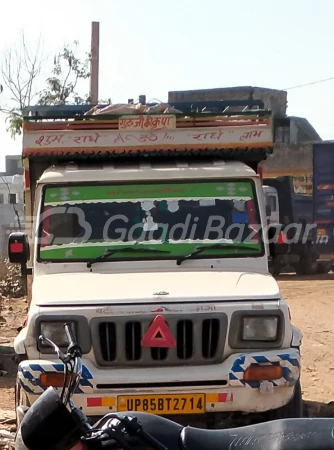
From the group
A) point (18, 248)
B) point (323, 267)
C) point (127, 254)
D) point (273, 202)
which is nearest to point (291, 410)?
point (127, 254)

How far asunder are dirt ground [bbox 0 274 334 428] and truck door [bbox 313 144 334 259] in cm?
178

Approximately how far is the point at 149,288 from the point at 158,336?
42 cm

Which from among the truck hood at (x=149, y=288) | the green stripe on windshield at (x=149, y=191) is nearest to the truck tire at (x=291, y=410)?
the truck hood at (x=149, y=288)

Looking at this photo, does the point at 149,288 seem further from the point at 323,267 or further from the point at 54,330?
the point at 323,267

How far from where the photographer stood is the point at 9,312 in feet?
45.6

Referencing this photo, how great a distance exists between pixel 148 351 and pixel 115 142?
2233 mm

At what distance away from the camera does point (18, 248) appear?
19.5 ft

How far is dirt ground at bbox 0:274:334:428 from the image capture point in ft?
24.3

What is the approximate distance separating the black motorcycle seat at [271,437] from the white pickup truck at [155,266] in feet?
7.65

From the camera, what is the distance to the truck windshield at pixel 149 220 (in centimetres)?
578

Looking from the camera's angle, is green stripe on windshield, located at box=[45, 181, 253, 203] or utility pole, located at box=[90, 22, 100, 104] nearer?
green stripe on windshield, located at box=[45, 181, 253, 203]

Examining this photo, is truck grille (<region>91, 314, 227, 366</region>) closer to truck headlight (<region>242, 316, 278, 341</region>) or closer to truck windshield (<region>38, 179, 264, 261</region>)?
truck headlight (<region>242, 316, 278, 341</region>)

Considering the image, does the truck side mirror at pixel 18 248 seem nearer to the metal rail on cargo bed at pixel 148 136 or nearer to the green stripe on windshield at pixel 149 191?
the green stripe on windshield at pixel 149 191

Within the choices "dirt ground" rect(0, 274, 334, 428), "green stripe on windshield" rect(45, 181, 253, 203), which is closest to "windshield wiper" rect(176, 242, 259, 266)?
"green stripe on windshield" rect(45, 181, 253, 203)
